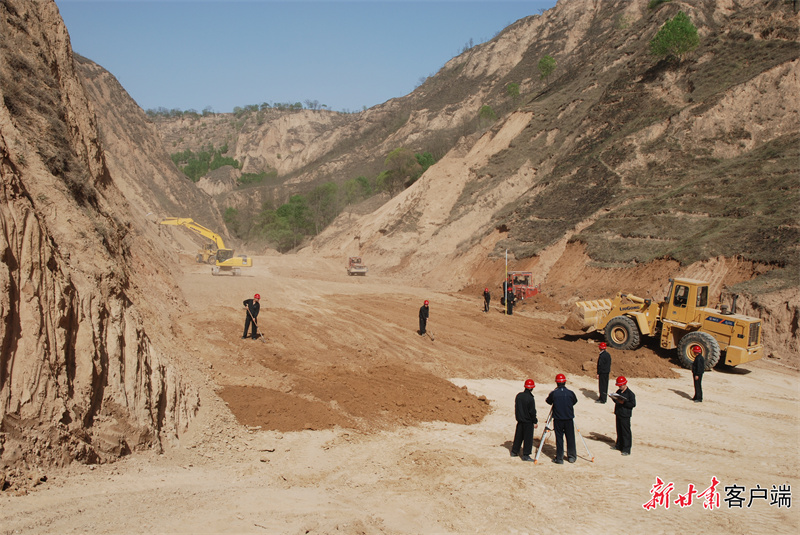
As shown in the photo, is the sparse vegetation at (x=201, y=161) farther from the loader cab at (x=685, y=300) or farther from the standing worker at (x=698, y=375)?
the standing worker at (x=698, y=375)

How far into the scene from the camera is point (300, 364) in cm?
Result: 1295

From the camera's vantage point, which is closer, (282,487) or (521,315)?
(282,487)

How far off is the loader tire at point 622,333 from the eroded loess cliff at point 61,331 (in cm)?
1249

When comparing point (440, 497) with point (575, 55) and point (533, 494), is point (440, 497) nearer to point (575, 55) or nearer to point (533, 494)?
point (533, 494)

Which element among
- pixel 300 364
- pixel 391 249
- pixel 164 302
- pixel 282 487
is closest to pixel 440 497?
pixel 282 487

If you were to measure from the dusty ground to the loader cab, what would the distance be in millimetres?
1356

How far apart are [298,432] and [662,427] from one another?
707 cm

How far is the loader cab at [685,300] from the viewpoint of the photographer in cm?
1518

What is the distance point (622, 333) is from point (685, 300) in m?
2.03

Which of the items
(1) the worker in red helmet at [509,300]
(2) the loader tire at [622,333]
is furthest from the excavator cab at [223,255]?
(2) the loader tire at [622,333]

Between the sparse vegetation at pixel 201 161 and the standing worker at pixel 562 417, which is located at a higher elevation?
the sparse vegetation at pixel 201 161

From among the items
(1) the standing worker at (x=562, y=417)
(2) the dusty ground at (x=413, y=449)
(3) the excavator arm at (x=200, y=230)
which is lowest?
(2) the dusty ground at (x=413, y=449)

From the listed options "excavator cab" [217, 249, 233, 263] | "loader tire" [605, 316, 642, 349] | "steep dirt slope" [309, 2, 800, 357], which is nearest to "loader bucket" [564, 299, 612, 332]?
"loader tire" [605, 316, 642, 349]

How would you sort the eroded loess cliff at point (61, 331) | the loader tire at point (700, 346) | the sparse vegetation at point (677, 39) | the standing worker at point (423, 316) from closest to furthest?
1. the eroded loess cliff at point (61, 331)
2. the loader tire at point (700, 346)
3. the standing worker at point (423, 316)
4. the sparse vegetation at point (677, 39)
